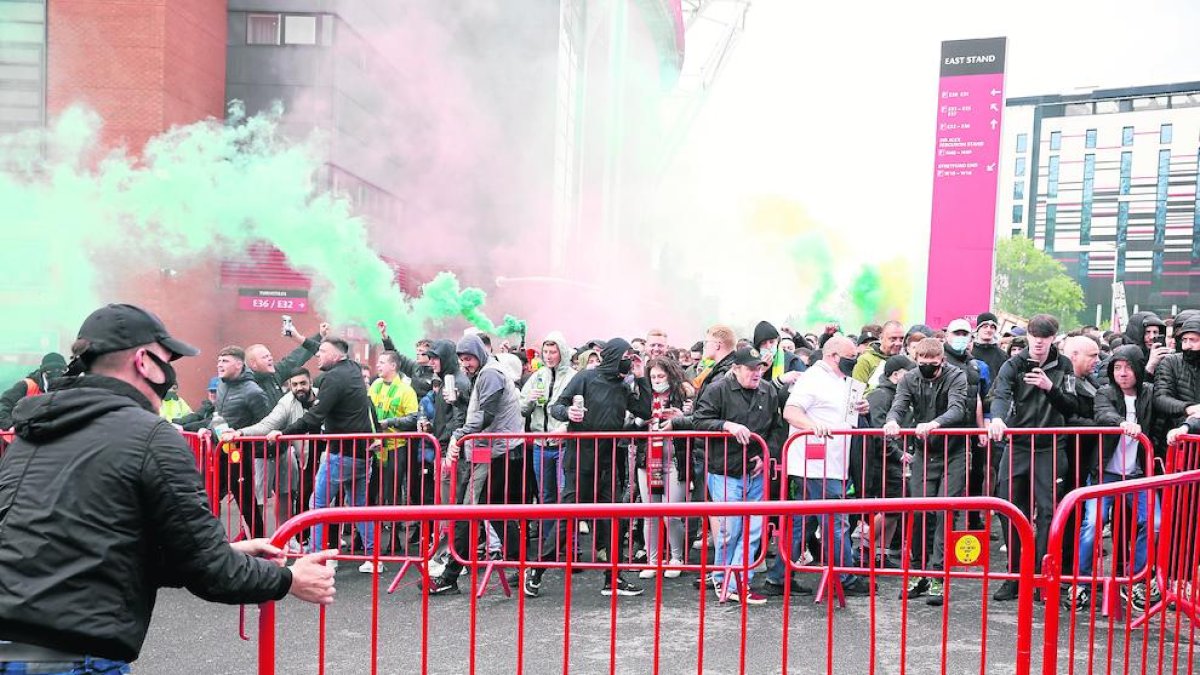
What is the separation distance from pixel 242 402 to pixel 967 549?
6.09 metres

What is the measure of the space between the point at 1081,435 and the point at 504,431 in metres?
3.99

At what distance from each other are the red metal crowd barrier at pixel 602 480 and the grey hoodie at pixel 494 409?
0.25ft

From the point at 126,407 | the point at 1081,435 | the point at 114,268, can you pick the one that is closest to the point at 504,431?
the point at 1081,435

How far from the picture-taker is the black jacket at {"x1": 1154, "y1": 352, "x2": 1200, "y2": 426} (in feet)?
20.9

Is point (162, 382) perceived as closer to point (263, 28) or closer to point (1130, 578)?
point (1130, 578)

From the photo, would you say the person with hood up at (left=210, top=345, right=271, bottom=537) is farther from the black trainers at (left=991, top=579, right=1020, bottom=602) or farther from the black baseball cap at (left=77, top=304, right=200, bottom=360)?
the black trainers at (left=991, top=579, right=1020, bottom=602)

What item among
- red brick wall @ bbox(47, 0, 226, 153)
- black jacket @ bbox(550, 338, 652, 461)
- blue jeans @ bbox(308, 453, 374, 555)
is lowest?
blue jeans @ bbox(308, 453, 374, 555)

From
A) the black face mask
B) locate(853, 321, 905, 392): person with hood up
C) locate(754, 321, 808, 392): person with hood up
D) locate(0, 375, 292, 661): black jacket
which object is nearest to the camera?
locate(0, 375, 292, 661): black jacket

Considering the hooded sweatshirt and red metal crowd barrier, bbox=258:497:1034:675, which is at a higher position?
the hooded sweatshirt

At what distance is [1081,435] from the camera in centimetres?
648

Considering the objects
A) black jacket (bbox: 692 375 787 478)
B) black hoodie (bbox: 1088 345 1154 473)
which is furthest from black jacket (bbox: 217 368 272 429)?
black hoodie (bbox: 1088 345 1154 473)

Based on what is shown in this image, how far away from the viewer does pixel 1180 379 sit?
21.2 ft

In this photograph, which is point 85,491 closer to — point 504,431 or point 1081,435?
point 504,431

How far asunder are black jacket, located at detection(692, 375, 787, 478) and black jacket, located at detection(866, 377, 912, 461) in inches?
38.8
